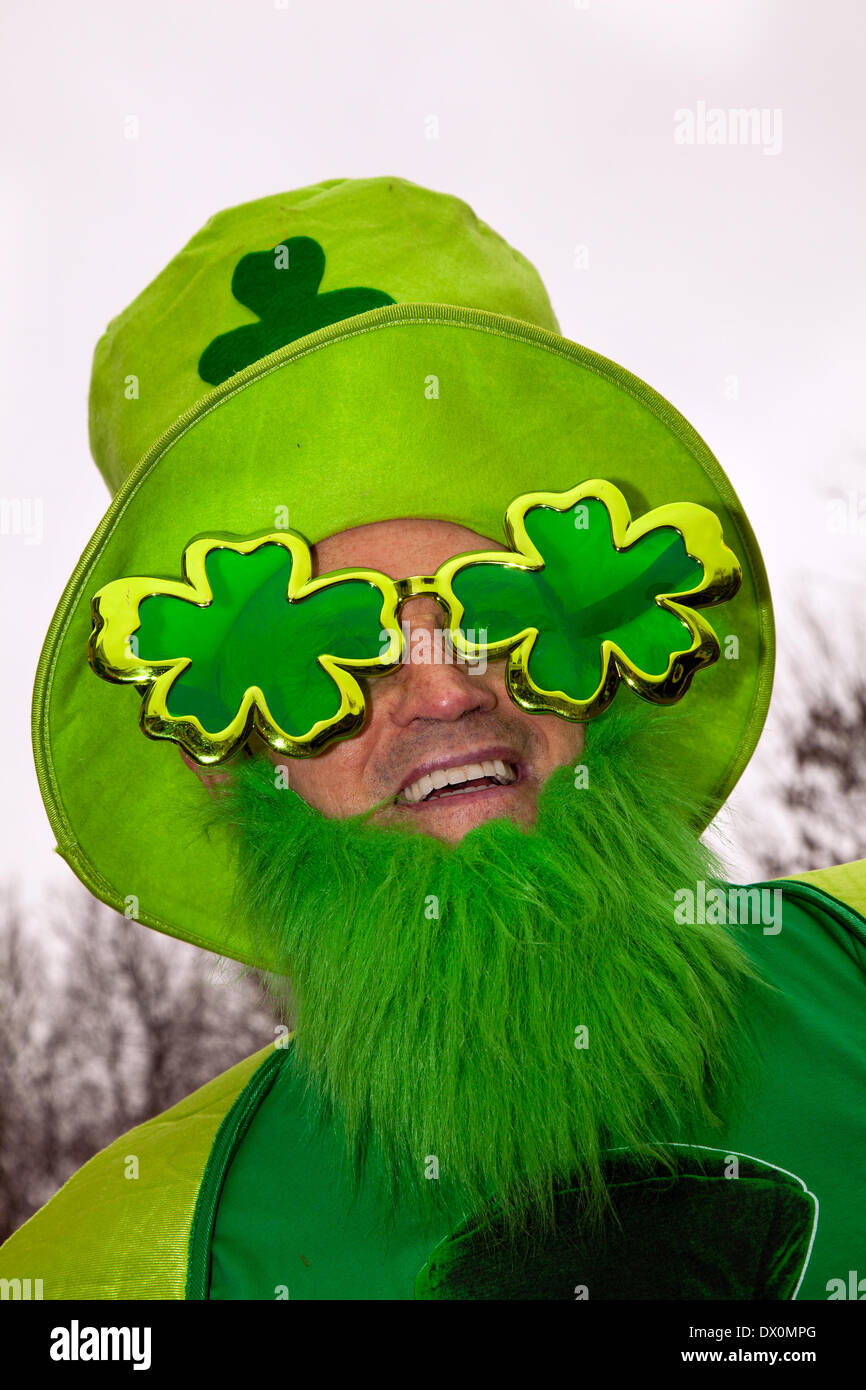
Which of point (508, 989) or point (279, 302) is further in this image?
point (279, 302)

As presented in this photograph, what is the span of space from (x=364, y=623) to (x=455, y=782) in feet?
0.73

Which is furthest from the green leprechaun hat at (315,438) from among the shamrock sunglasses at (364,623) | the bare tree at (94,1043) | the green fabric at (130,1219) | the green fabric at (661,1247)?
the bare tree at (94,1043)

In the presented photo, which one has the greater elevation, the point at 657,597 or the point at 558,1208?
the point at 657,597

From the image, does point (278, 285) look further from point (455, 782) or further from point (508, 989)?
point (508, 989)

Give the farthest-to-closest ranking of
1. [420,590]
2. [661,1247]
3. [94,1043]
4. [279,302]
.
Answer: [94,1043]
[279,302]
[420,590]
[661,1247]

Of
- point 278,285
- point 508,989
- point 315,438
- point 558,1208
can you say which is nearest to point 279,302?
point 278,285

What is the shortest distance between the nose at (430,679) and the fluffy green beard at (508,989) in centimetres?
14

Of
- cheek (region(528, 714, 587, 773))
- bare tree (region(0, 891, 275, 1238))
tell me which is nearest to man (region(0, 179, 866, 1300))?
cheek (region(528, 714, 587, 773))

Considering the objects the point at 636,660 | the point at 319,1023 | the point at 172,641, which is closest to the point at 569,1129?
the point at 319,1023

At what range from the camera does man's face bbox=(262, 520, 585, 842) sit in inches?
57.1

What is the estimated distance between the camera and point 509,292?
1.65 m

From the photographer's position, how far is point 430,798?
1457 mm

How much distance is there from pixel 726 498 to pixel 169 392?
763 millimetres

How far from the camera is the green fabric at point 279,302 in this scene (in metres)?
1.56
